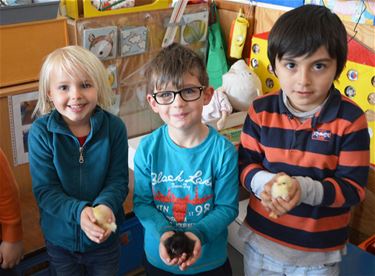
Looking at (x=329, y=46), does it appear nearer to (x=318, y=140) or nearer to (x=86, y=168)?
(x=318, y=140)

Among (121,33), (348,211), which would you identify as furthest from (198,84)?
(121,33)

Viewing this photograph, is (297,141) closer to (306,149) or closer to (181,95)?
(306,149)

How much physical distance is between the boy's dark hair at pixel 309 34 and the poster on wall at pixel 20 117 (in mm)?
996

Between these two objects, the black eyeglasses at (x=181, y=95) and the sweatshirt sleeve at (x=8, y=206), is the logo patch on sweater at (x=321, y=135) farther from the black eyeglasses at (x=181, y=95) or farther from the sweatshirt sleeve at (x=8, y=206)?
the sweatshirt sleeve at (x=8, y=206)

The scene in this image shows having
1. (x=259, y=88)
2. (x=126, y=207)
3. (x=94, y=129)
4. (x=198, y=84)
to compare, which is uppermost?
(x=198, y=84)

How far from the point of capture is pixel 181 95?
0.99m

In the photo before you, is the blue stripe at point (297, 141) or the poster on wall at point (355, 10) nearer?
the blue stripe at point (297, 141)

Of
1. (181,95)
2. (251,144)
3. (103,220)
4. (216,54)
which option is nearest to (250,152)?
(251,144)

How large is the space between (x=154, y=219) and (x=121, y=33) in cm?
109

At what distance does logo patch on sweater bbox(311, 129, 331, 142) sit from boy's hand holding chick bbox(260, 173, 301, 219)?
12 cm

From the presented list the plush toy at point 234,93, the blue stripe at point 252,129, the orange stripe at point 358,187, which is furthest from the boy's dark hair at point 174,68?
the plush toy at point 234,93

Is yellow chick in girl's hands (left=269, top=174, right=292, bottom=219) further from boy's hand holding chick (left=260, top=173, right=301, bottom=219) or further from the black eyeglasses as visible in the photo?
the black eyeglasses

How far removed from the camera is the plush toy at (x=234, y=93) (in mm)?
1899

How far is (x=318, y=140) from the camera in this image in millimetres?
975
